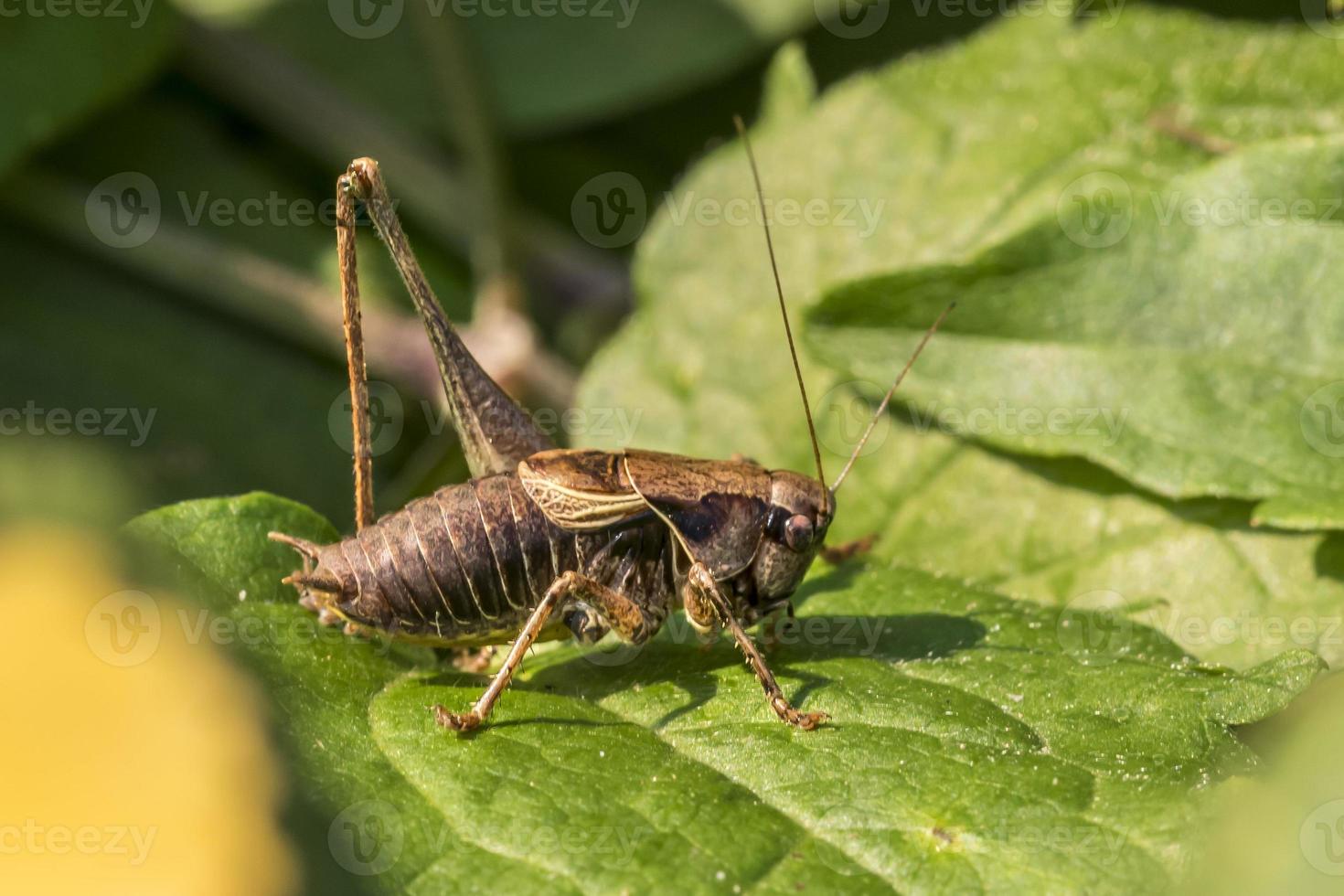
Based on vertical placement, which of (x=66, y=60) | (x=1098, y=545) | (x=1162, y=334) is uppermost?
(x=66, y=60)

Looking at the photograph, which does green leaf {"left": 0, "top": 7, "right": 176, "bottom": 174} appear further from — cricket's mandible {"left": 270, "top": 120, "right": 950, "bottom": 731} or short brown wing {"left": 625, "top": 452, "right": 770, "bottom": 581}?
short brown wing {"left": 625, "top": 452, "right": 770, "bottom": 581}

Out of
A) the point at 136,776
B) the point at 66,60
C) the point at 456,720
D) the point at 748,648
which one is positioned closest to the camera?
the point at 136,776

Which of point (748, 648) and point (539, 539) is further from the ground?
point (539, 539)

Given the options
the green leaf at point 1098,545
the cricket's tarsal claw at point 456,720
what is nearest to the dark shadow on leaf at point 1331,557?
the green leaf at point 1098,545

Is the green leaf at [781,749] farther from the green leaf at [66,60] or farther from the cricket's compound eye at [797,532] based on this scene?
the green leaf at [66,60]

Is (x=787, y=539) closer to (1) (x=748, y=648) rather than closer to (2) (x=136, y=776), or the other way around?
(1) (x=748, y=648)

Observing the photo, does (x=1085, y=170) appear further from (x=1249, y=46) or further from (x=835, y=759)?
(x=835, y=759)

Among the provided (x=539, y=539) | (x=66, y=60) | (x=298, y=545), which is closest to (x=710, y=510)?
(x=539, y=539)

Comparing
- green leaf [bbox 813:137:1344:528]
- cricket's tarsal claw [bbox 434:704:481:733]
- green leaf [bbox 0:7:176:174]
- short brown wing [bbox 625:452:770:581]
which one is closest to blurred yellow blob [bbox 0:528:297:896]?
cricket's tarsal claw [bbox 434:704:481:733]
